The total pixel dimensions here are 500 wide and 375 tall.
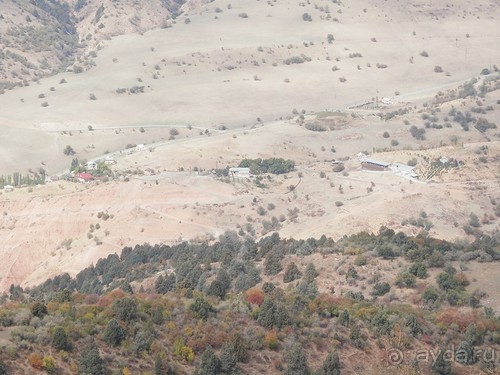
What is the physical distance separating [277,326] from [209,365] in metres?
5.39

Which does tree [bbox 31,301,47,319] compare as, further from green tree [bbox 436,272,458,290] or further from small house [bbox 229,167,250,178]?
small house [bbox 229,167,250,178]

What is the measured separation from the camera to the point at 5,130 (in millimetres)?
113625

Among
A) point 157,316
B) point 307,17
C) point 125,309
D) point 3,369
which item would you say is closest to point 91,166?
point 157,316

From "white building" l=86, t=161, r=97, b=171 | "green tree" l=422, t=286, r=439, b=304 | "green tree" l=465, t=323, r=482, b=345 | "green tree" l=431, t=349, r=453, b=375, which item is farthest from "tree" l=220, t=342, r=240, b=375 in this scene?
"white building" l=86, t=161, r=97, b=171

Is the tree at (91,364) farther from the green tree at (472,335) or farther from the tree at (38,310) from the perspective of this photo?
the green tree at (472,335)

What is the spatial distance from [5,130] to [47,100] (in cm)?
1704

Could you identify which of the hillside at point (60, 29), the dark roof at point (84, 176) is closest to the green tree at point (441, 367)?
the dark roof at point (84, 176)

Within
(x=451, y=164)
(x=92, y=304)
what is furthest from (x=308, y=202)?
(x=92, y=304)

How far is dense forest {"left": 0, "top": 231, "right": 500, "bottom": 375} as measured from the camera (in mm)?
31688

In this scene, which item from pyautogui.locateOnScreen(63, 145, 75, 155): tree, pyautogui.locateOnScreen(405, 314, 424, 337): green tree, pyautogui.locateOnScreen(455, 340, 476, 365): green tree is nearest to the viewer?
pyautogui.locateOnScreen(455, 340, 476, 365): green tree

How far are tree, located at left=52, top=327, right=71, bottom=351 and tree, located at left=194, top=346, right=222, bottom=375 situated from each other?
458cm

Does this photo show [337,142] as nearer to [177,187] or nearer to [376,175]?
[376,175]

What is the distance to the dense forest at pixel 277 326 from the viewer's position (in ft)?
104

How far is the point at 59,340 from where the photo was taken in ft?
102
